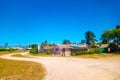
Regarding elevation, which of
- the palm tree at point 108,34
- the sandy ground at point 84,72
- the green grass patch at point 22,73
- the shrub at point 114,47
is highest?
the palm tree at point 108,34

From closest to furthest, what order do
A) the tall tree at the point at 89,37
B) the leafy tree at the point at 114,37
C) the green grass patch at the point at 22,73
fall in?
the green grass patch at the point at 22,73 < the leafy tree at the point at 114,37 < the tall tree at the point at 89,37

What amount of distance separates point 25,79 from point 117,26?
68.9m

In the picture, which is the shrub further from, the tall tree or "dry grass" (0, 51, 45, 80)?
"dry grass" (0, 51, 45, 80)

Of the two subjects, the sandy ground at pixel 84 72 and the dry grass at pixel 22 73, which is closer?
the sandy ground at pixel 84 72

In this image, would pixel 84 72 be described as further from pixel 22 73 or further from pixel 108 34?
pixel 108 34

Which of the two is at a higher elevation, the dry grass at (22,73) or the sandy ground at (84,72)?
the sandy ground at (84,72)

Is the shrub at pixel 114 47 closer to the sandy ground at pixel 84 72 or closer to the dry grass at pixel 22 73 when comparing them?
the sandy ground at pixel 84 72

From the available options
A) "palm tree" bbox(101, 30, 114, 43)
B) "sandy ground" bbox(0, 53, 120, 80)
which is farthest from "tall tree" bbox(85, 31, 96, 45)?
"sandy ground" bbox(0, 53, 120, 80)

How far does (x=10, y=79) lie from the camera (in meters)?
14.6

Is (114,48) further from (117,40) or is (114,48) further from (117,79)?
(117,79)

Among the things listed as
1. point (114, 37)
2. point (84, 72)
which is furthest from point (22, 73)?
point (114, 37)

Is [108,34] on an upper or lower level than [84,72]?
upper

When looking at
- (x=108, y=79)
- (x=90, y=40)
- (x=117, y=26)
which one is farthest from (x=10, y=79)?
(x=90, y=40)

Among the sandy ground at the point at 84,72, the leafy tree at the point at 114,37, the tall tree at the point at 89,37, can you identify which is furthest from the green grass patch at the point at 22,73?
the tall tree at the point at 89,37
